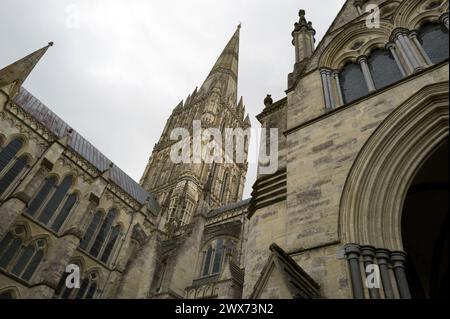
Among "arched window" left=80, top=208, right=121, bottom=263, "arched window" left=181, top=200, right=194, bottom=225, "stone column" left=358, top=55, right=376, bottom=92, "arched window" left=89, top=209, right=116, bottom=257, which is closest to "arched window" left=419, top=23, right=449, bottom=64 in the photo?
"stone column" left=358, top=55, right=376, bottom=92

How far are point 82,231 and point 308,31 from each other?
17.1m

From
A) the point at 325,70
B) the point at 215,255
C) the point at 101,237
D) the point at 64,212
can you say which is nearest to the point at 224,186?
the point at 215,255

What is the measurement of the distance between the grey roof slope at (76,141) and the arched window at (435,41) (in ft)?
72.1

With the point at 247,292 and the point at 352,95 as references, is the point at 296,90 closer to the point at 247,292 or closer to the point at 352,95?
the point at 352,95

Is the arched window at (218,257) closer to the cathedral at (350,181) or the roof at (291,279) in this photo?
the cathedral at (350,181)

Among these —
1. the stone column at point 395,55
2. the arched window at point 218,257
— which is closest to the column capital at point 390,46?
the stone column at point 395,55

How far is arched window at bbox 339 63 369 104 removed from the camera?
681 centimetres

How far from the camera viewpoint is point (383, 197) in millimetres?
4555

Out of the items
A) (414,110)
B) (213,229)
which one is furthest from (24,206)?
(414,110)

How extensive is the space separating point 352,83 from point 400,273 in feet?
14.8

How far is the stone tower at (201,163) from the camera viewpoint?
104 ft

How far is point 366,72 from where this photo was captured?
22.7ft

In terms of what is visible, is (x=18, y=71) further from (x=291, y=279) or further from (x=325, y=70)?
(x=291, y=279)
